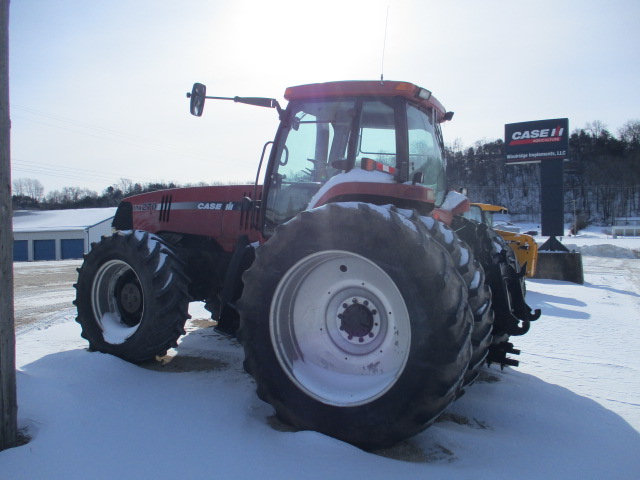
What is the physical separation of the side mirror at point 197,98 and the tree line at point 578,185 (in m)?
56.3

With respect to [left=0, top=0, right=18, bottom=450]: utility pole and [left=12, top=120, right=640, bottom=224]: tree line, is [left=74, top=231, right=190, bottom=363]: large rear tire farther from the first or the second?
[left=12, top=120, right=640, bottom=224]: tree line

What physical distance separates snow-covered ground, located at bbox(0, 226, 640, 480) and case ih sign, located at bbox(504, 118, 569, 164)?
47.1ft

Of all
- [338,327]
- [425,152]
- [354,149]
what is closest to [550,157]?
[425,152]

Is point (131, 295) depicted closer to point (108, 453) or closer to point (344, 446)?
point (108, 453)

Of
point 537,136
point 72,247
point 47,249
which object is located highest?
point 537,136

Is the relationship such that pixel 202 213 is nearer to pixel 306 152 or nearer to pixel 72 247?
pixel 306 152

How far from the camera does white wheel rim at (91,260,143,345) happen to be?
4309mm

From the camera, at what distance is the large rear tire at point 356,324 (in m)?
2.32

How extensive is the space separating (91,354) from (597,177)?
73762 millimetres

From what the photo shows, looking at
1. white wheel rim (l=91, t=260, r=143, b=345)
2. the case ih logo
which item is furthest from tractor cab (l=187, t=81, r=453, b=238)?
the case ih logo

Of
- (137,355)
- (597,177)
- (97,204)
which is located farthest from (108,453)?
(597,177)

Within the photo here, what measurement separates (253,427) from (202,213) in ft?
8.86

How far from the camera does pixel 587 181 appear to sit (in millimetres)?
66625

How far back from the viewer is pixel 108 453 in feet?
7.87
